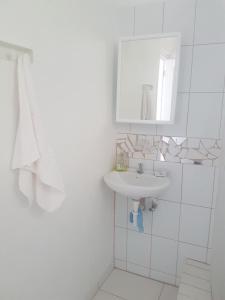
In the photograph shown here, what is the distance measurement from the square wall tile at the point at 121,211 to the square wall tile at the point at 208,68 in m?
1.09

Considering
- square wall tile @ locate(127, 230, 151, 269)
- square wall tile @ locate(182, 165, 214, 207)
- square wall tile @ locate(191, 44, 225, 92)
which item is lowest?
square wall tile @ locate(127, 230, 151, 269)

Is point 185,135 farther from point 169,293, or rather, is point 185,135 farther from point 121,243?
point 169,293

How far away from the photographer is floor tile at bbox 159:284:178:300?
186cm

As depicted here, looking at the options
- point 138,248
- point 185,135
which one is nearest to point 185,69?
point 185,135

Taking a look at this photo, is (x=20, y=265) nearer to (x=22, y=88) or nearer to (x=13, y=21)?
(x=22, y=88)

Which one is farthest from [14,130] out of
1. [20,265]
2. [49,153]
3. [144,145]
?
[144,145]

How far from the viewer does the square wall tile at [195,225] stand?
5.90 ft

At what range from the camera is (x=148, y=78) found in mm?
1801

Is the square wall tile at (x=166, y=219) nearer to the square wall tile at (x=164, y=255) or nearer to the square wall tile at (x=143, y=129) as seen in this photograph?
the square wall tile at (x=164, y=255)

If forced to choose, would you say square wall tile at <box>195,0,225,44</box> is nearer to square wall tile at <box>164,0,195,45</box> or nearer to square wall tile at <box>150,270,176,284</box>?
square wall tile at <box>164,0,195,45</box>

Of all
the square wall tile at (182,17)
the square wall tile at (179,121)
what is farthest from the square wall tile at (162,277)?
the square wall tile at (182,17)

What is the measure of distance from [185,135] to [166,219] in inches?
28.1

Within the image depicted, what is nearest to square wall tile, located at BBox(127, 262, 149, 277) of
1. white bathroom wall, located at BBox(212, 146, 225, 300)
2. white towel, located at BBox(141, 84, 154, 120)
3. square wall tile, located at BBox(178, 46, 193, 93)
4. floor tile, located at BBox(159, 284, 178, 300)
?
floor tile, located at BBox(159, 284, 178, 300)

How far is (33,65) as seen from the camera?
1082 millimetres
